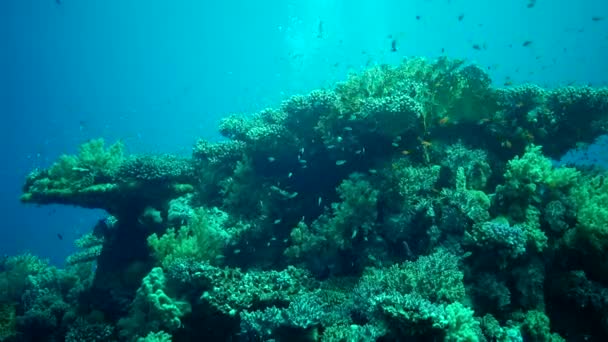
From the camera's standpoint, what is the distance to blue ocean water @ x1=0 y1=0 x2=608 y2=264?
12925 cm

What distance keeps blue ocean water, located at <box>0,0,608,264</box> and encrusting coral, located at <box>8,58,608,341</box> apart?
110m

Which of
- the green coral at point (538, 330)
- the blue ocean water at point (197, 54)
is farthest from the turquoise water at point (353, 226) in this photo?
the blue ocean water at point (197, 54)

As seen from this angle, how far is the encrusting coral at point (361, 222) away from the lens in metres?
6.54

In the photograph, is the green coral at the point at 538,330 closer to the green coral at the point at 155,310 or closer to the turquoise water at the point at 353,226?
the turquoise water at the point at 353,226

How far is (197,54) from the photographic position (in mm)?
165750

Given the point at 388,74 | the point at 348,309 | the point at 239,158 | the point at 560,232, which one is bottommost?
the point at 348,309

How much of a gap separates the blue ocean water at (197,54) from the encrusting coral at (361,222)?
110 meters

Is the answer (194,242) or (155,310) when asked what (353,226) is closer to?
(194,242)

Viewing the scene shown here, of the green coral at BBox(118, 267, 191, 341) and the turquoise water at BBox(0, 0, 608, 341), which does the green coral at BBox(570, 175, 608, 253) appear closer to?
the turquoise water at BBox(0, 0, 608, 341)

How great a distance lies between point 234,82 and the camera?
17025 cm

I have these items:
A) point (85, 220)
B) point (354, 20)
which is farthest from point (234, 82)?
point (85, 220)

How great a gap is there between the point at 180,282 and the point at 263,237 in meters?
2.55

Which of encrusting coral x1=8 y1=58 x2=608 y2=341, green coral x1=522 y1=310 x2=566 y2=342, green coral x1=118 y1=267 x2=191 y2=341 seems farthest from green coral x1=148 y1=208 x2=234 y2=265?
green coral x1=522 y1=310 x2=566 y2=342

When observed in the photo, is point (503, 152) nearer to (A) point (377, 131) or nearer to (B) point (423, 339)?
(A) point (377, 131)
